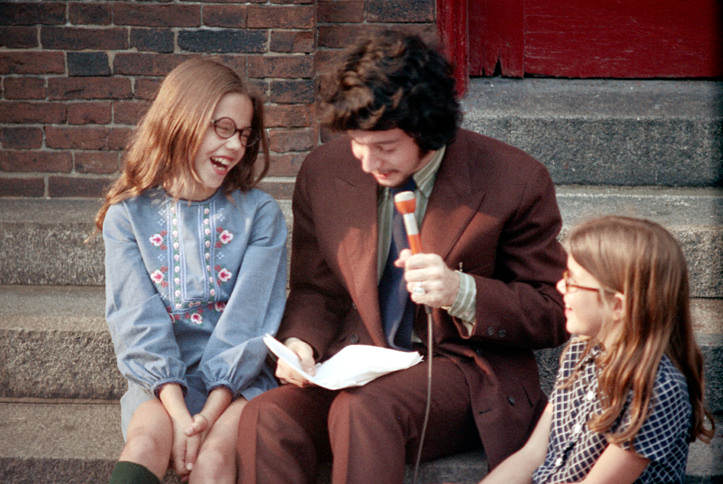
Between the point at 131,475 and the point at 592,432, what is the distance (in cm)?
112

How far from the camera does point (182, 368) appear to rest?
242 cm

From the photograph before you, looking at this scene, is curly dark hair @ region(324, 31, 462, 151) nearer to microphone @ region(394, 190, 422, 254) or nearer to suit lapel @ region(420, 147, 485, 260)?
suit lapel @ region(420, 147, 485, 260)

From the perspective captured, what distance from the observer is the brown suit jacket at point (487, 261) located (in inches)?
89.7

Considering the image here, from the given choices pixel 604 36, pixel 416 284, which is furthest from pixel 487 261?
pixel 604 36

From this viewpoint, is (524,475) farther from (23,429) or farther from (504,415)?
(23,429)

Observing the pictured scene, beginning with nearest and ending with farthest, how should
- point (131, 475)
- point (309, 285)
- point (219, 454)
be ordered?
point (131, 475) < point (219, 454) < point (309, 285)

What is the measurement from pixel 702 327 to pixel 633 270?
1039 mm

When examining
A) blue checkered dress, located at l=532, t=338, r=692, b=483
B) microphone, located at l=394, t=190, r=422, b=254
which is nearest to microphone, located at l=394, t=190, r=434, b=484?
microphone, located at l=394, t=190, r=422, b=254

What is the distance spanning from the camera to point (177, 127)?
2473 mm

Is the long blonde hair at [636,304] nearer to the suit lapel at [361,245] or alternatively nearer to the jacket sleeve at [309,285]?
the suit lapel at [361,245]

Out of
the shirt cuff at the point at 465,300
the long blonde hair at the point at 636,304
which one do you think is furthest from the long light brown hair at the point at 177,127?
the long blonde hair at the point at 636,304

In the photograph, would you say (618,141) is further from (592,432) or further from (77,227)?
(77,227)

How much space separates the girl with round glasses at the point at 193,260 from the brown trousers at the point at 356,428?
169mm

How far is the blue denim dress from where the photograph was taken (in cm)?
241
